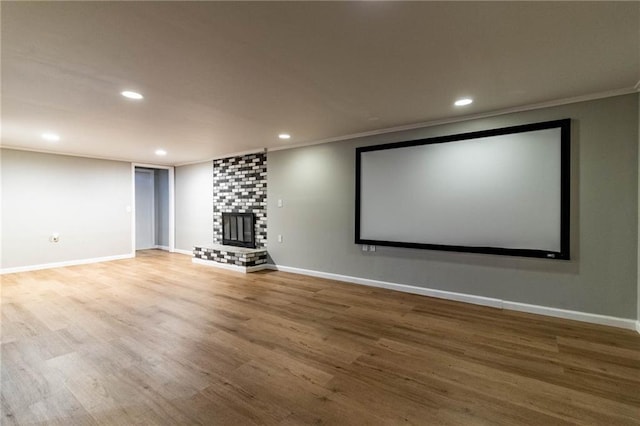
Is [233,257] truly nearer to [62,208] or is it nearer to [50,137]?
[50,137]

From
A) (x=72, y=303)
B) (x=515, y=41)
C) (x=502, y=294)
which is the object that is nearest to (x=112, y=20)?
(x=515, y=41)

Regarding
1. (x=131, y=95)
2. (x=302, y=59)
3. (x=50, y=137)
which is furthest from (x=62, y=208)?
(x=302, y=59)

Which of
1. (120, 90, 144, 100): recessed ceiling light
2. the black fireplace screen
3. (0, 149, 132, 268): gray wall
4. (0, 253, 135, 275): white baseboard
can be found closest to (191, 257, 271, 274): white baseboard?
the black fireplace screen

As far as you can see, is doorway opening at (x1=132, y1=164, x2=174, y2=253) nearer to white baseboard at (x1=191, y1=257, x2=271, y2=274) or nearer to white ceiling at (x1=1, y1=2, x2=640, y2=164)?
white baseboard at (x1=191, y1=257, x2=271, y2=274)

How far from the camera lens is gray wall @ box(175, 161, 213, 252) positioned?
6.82 m

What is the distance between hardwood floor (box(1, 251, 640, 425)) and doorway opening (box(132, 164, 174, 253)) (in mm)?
4505

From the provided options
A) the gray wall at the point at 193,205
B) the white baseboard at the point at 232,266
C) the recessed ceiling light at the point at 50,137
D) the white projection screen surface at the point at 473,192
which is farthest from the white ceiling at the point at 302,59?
the gray wall at the point at 193,205

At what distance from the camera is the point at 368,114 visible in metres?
3.52

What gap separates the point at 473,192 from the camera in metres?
3.56

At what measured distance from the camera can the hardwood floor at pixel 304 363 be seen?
5.58ft

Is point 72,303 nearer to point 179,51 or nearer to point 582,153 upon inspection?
point 179,51

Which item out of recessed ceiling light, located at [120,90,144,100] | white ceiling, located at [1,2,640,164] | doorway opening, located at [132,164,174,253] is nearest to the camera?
white ceiling, located at [1,2,640,164]

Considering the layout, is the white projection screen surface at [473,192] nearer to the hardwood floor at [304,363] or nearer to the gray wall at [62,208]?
the hardwood floor at [304,363]

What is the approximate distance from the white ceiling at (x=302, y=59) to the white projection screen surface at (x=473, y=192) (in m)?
0.41
